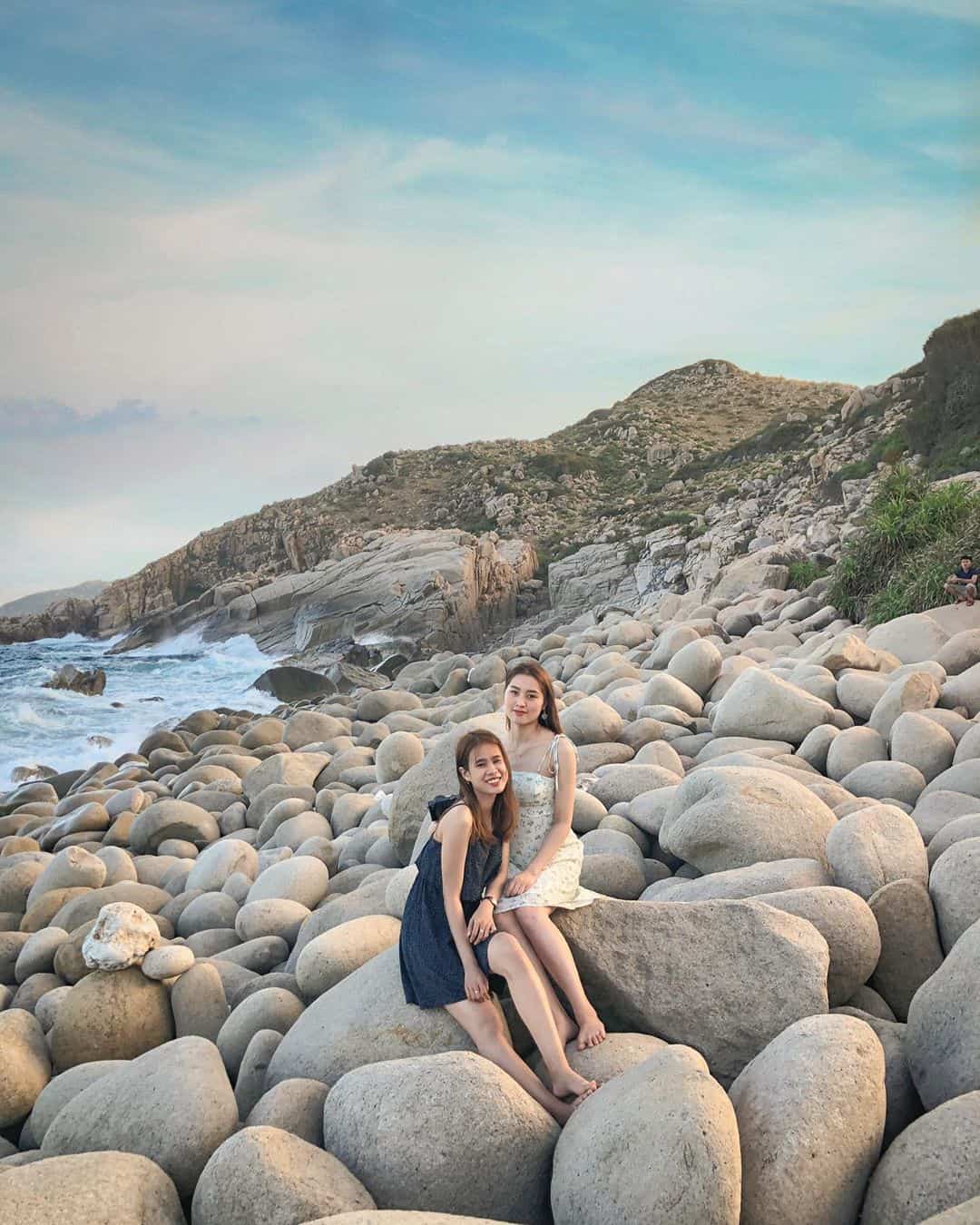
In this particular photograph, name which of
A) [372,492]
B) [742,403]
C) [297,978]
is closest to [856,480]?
[297,978]

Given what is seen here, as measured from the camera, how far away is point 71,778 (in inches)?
517

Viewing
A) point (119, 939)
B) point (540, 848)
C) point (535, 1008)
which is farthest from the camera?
point (119, 939)

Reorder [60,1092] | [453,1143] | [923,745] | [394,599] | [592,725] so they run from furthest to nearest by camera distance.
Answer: [394,599]
[592,725]
[923,745]
[60,1092]
[453,1143]

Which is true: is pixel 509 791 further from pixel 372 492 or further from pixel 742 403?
pixel 742 403

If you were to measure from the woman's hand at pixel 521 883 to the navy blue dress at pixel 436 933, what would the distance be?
0.37 ft

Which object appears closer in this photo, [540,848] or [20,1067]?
[540,848]

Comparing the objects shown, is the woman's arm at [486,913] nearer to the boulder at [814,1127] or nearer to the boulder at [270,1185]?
the boulder at [270,1185]

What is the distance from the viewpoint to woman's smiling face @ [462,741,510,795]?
13.2 feet

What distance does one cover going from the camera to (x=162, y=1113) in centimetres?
333

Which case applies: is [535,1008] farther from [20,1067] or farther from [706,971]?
[20,1067]

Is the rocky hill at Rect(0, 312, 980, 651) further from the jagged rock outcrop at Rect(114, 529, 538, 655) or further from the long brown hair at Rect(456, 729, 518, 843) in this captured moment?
the long brown hair at Rect(456, 729, 518, 843)

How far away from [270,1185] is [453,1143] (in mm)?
539

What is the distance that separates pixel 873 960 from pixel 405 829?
304cm

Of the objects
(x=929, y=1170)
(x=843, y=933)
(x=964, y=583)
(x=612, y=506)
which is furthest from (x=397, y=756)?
(x=612, y=506)
